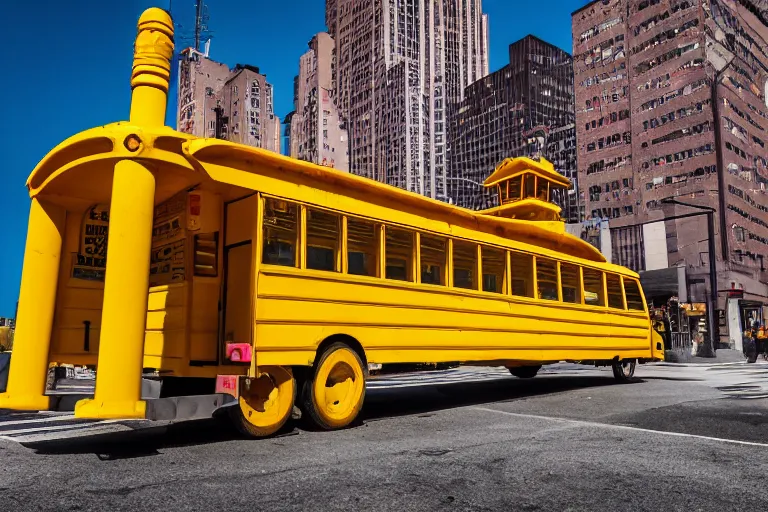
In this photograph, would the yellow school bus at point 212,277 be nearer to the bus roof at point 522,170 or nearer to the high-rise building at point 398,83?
the bus roof at point 522,170

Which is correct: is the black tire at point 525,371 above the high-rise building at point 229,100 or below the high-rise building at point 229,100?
below

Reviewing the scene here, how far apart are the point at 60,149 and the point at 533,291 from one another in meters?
7.29

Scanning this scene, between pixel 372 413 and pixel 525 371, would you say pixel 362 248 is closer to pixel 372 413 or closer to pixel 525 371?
pixel 372 413

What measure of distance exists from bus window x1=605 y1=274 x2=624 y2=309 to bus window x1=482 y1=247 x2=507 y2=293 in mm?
3793

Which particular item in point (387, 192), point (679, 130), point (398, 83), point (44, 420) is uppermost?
point (398, 83)

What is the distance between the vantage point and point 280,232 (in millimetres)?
6570

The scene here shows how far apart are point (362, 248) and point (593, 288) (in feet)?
20.9

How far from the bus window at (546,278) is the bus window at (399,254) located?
3.31 metres

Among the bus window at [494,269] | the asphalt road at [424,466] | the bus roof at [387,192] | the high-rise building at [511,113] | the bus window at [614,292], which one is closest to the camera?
the asphalt road at [424,466]

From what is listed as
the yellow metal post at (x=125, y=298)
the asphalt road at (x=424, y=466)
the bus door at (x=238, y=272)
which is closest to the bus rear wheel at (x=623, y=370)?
the asphalt road at (x=424, y=466)

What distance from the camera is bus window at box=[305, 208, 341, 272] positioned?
270 inches

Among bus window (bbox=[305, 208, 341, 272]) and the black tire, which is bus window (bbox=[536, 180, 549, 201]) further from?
bus window (bbox=[305, 208, 341, 272])

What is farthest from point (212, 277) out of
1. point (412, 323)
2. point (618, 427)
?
point (618, 427)

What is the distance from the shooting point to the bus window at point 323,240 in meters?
6.86
